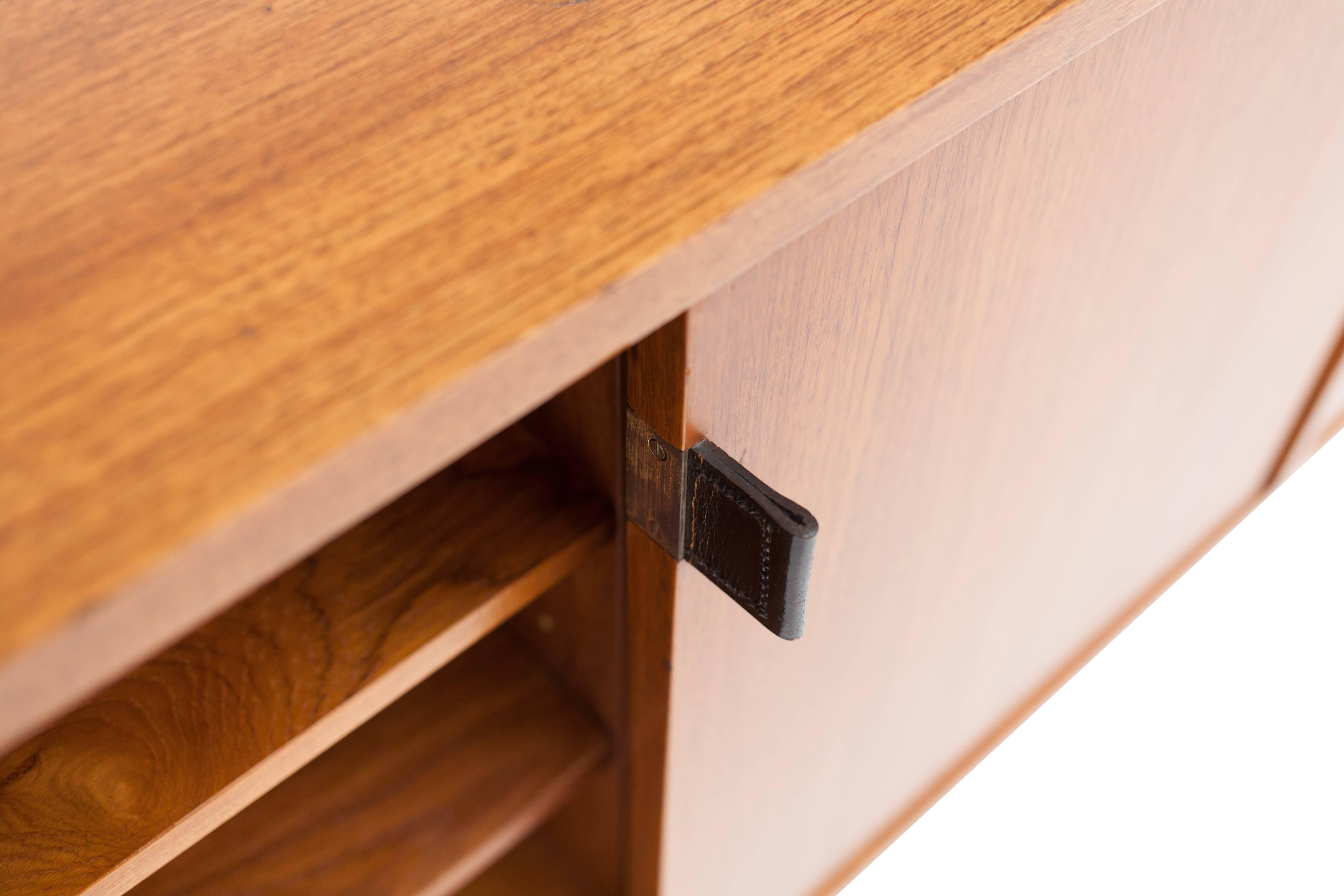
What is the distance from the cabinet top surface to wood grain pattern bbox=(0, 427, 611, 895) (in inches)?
7.2

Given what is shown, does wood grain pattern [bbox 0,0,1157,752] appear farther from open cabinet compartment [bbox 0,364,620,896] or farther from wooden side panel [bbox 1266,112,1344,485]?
wooden side panel [bbox 1266,112,1344,485]

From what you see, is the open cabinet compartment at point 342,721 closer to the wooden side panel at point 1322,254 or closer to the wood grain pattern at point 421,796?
the wood grain pattern at point 421,796

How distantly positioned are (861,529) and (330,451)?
311 millimetres

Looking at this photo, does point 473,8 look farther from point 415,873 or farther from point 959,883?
point 959,883

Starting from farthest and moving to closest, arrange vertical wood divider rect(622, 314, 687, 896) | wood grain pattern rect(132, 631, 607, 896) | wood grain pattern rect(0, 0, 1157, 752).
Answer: wood grain pattern rect(132, 631, 607, 896) < vertical wood divider rect(622, 314, 687, 896) < wood grain pattern rect(0, 0, 1157, 752)

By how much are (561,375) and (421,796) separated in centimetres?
40

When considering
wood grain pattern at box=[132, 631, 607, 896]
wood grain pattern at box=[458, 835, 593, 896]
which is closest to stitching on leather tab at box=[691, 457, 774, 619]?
wood grain pattern at box=[132, 631, 607, 896]

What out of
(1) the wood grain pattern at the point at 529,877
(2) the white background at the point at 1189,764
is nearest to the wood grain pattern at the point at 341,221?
(1) the wood grain pattern at the point at 529,877

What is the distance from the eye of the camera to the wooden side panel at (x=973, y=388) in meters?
0.39

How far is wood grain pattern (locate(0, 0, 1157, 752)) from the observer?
Result: 0.23m

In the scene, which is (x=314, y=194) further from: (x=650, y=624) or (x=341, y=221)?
(x=650, y=624)

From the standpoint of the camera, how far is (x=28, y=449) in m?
0.24

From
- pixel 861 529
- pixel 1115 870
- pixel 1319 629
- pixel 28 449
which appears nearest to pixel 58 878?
pixel 28 449

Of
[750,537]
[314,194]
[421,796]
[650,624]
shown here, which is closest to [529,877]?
[421,796]
